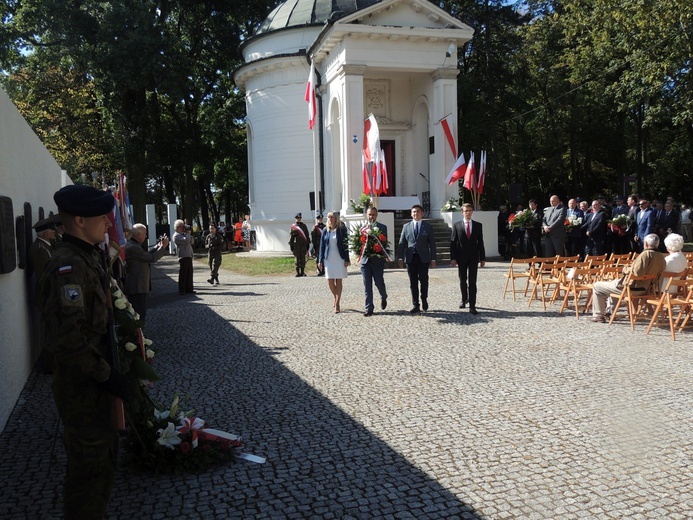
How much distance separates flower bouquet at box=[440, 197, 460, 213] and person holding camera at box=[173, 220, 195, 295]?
35.7 ft

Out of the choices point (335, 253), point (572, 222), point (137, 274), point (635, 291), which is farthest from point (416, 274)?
point (572, 222)

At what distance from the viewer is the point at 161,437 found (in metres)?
4.48

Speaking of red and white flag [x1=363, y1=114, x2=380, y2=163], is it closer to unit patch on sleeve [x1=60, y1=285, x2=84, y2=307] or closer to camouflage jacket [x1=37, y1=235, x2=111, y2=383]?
camouflage jacket [x1=37, y1=235, x2=111, y2=383]

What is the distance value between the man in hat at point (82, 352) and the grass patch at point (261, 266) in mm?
16839

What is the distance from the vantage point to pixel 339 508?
390cm

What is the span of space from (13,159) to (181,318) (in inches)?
208

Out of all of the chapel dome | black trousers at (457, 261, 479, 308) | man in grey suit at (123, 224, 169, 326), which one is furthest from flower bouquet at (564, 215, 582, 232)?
the chapel dome

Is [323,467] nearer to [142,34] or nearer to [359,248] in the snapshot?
[359,248]

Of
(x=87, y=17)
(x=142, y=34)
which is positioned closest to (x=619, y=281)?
(x=142, y=34)

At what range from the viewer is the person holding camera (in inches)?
574

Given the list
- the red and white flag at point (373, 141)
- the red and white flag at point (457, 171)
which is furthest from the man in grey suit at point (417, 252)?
the red and white flag at point (457, 171)

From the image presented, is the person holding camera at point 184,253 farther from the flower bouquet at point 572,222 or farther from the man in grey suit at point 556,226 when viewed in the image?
the flower bouquet at point 572,222

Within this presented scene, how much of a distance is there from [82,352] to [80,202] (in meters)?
0.81

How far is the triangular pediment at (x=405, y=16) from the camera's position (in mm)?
21797
